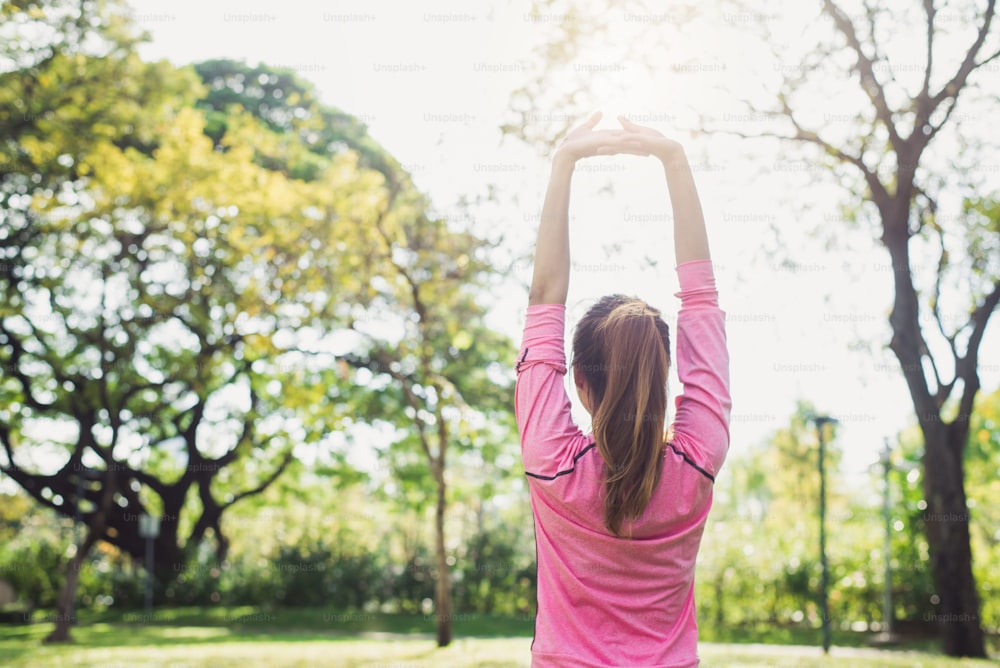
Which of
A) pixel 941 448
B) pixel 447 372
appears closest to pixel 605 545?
pixel 941 448

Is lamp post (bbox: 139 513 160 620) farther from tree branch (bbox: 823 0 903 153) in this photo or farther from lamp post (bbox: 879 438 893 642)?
tree branch (bbox: 823 0 903 153)

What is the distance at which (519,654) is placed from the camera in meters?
10.6

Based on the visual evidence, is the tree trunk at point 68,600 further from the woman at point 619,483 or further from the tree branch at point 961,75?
the woman at point 619,483

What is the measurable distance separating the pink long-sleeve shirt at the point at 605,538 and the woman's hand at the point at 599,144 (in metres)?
0.36

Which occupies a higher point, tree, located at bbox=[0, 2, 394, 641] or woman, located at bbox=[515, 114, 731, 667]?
tree, located at bbox=[0, 2, 394, 641]

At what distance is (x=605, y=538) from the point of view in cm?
128

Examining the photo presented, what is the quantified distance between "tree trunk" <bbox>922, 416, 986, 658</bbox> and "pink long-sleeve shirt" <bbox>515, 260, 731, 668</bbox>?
10.8 metres

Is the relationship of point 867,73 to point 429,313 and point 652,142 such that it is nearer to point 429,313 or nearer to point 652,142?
point 429,313

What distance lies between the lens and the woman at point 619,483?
126cm

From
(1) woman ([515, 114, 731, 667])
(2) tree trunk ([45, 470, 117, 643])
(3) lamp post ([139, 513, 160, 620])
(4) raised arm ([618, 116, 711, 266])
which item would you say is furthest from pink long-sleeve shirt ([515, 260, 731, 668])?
(3) lamp post ([139, 513, 160, 620])

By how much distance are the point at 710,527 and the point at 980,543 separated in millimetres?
9762

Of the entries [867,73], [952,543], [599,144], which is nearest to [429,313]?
[867,73]

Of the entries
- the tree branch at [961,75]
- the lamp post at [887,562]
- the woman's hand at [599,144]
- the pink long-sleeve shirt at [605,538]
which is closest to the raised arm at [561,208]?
the woman's hand at [599,144]

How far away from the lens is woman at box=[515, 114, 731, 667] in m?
1.26
